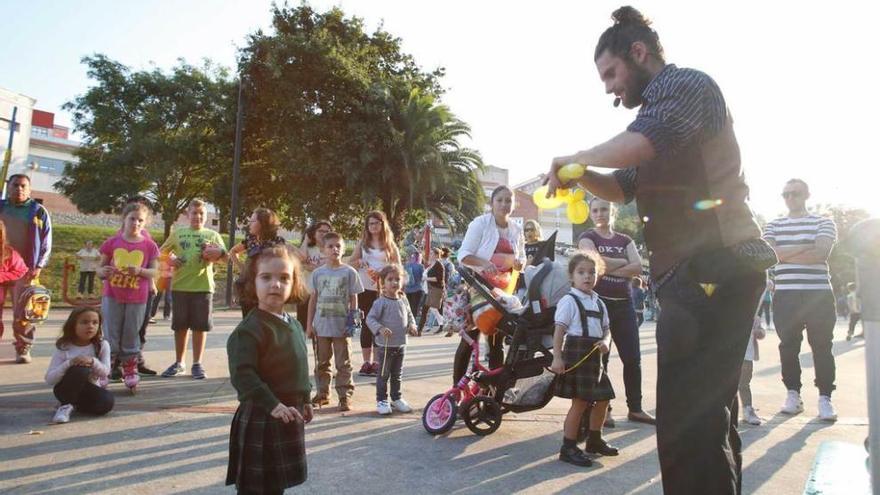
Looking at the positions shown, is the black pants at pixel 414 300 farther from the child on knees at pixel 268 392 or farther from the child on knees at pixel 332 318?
the child on knees at pixel 268 392

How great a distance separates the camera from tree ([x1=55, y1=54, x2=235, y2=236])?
26.3 m

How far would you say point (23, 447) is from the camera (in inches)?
152

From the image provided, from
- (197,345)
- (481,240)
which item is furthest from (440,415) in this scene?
(197,345)

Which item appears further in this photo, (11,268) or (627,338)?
(11,268)

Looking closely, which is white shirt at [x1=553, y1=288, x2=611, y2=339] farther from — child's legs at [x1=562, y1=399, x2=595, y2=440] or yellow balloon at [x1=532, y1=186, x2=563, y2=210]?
yellow balloon at [x1=532, y1=186, x2=563, y2=210]

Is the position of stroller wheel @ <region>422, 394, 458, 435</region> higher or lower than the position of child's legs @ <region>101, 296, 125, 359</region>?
lower

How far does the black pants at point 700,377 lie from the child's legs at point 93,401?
4205 millimetres

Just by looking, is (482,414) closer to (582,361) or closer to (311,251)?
(582,361)

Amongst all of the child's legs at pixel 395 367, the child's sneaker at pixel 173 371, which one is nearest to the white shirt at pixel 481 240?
the child's legs at pixel 395 367

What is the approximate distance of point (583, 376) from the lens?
4.05 meters

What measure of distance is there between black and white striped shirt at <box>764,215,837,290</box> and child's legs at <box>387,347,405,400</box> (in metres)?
3.71

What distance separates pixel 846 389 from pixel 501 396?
5269mm

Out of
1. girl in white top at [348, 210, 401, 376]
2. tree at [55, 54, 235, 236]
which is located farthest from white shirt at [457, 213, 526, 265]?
tree at [55, 54, 235, 236]

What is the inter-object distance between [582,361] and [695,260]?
202cm
